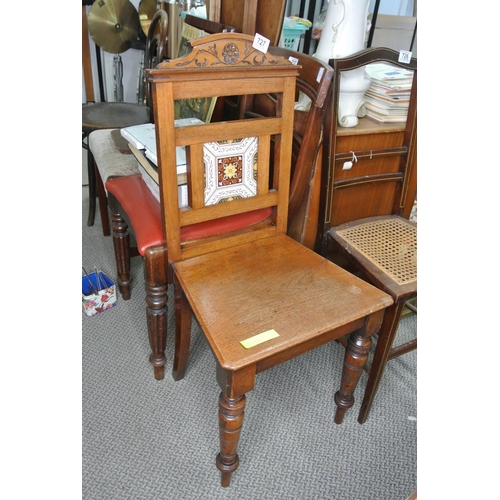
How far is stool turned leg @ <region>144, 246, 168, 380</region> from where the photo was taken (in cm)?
110

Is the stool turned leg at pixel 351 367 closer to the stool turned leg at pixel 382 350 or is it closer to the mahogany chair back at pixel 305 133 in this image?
the stool turned leg at pixel 382 350

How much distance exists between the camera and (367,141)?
1.31 metres

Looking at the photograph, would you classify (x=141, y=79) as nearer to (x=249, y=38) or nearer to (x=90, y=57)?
(x=90, y=57)

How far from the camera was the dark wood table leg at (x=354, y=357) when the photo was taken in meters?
1.04

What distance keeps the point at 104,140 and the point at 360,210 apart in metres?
1.09

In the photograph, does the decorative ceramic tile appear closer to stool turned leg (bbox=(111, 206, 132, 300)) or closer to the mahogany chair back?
the mahogany chair back

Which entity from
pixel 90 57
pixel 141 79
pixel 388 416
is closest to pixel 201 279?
pixel 388 416

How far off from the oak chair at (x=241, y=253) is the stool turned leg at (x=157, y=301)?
3 cm

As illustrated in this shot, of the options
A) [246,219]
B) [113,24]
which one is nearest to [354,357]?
[246,219]

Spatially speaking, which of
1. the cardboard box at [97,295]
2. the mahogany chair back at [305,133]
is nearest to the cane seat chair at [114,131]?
the cardboard box at [97,295]

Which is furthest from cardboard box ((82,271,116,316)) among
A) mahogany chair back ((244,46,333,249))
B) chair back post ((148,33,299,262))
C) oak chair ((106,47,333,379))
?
mahogany chair back ((244,46,333,249))

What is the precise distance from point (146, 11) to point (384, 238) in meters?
2.67

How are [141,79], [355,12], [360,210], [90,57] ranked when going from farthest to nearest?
[90,57] → [141,79] → [360,210] → [355,12]

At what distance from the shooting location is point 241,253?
3.74 feet
